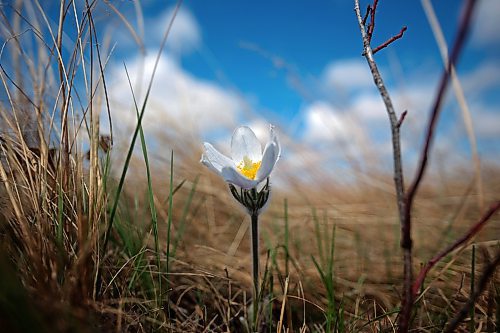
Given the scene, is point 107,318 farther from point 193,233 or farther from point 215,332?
point 193,233

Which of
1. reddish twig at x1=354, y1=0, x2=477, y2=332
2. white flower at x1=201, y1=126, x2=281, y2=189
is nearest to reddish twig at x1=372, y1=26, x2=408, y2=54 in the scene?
reddish twig at x1=354, y1=0, x2=477, y2=332

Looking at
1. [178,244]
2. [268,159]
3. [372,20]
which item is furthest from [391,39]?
[178,244]

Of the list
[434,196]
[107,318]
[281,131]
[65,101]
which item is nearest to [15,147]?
[65,101]

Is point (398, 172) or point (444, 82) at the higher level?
point (444, 82)

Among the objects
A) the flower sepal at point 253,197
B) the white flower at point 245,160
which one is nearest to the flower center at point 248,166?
the white flower at point 245,160

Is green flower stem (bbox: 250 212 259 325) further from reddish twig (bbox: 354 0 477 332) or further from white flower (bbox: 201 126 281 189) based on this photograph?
reddish twig (bbox: 354 0 477 332)

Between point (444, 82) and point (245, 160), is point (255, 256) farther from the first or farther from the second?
point (444, 82)

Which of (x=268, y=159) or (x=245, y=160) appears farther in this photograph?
(x=245, y=160)
